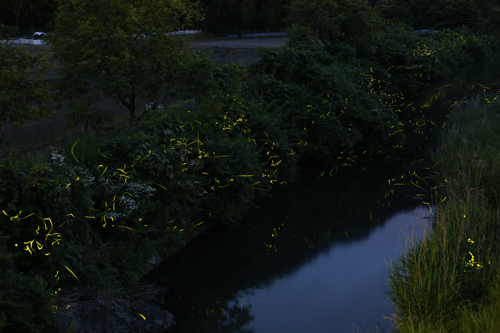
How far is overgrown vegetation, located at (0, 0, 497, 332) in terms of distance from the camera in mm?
6551

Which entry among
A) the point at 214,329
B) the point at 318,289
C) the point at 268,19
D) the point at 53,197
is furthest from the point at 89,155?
the point at 268,19

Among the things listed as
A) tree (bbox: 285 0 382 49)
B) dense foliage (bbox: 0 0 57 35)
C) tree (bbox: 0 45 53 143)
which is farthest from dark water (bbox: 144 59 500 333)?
dense foliage (bbox: 0 0 57 35)

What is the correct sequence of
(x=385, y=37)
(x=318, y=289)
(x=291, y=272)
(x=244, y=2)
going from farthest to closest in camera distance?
(x=244, y=2), (x=385, y=37), (x=291, y=272), (x=318, y=289)

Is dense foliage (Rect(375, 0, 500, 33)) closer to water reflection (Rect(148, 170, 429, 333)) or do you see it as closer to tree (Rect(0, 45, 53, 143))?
water reflection (Rect(148, 170, 429, 333))

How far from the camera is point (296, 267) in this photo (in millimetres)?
9156

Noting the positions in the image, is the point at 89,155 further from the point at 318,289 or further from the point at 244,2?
the point at 244,2

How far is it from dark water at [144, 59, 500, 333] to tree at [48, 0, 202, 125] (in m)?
3.78

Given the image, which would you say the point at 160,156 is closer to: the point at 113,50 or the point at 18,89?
the point at 18,89

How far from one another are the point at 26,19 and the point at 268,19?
2099cm

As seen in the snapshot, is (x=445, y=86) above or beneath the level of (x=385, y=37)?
beneath

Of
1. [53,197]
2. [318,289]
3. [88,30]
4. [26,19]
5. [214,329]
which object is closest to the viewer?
[53,197]

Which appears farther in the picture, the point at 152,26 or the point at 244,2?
the point at 244,2

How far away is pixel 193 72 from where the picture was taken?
38.8 ft

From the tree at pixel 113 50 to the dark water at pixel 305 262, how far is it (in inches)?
149
